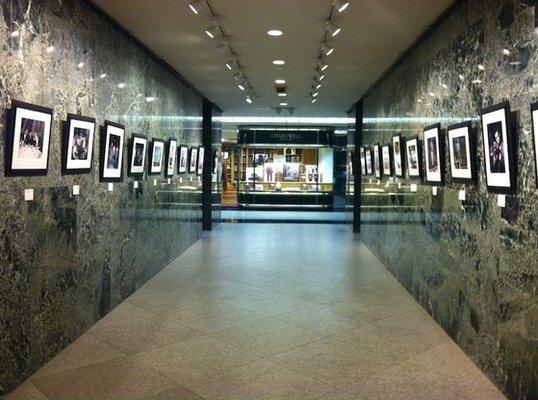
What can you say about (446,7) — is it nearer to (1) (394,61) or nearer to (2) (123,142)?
(1) (394,61)

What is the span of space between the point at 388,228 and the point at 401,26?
162 inches

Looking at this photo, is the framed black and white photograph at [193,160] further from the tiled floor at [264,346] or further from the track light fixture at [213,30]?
the track light fixture at [213,30]

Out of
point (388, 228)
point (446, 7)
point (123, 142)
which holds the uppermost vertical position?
point (446, 7)

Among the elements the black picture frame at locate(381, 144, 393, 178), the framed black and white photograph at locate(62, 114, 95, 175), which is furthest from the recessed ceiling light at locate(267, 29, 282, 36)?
the black picture frame at locate(381, 144, 393, 178)

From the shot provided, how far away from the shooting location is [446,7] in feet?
19.6

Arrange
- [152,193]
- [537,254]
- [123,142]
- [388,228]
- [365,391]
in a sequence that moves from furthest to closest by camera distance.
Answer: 1. [388,228]
2. [152,193]
3. [123,142]
4. [365,391]
5. [537,254]

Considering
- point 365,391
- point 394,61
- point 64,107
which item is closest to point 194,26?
point 64,107

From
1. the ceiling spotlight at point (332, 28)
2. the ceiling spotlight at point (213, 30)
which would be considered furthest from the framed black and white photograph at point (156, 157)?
the ceiling spotlight at point (332, 28)

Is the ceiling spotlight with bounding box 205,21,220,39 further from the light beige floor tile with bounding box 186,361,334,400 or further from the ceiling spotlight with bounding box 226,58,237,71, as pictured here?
the light beige floor tile with bounding box 186,361,334,400

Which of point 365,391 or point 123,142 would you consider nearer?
point 365,391

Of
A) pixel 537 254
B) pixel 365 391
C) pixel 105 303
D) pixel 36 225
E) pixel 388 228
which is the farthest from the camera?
pixel 388 228

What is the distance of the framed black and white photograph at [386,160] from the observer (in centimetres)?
935

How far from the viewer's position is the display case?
2323cm

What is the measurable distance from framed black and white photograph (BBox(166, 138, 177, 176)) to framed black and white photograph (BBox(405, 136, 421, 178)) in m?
4.38
